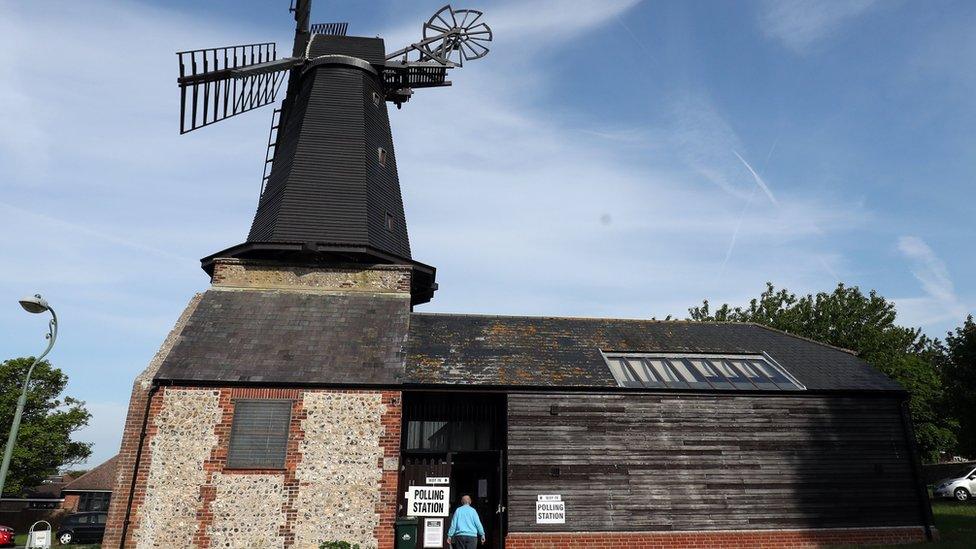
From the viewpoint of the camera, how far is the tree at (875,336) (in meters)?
28.2

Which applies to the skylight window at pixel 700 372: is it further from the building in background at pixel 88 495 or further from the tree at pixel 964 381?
the building in background at pixel 88 495

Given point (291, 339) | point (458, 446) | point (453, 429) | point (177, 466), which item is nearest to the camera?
point (177, 466)

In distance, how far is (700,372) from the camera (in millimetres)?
14750

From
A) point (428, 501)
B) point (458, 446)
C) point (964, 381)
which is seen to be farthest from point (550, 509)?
point (964, 381)

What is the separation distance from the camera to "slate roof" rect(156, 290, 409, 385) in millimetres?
12828

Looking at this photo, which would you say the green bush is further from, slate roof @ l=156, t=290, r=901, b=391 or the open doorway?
slate roof @ l=156, t=290, r=901, b=391

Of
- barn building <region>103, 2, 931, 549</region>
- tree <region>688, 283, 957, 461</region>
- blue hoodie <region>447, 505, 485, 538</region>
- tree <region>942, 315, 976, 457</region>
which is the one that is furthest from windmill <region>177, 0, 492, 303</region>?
tree <region>688, 283, 957, 461</region>

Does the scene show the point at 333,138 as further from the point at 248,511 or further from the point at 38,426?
the point at 38,426

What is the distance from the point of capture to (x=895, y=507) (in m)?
13.1

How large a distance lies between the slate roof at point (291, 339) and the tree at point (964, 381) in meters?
17.9

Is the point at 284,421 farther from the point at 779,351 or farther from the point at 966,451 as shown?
the point at 966,451

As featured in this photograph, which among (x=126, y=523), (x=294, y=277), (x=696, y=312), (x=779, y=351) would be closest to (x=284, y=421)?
(x=126, y=523)

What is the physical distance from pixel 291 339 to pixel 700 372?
10225 mm

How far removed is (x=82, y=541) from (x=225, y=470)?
16.3 metres
